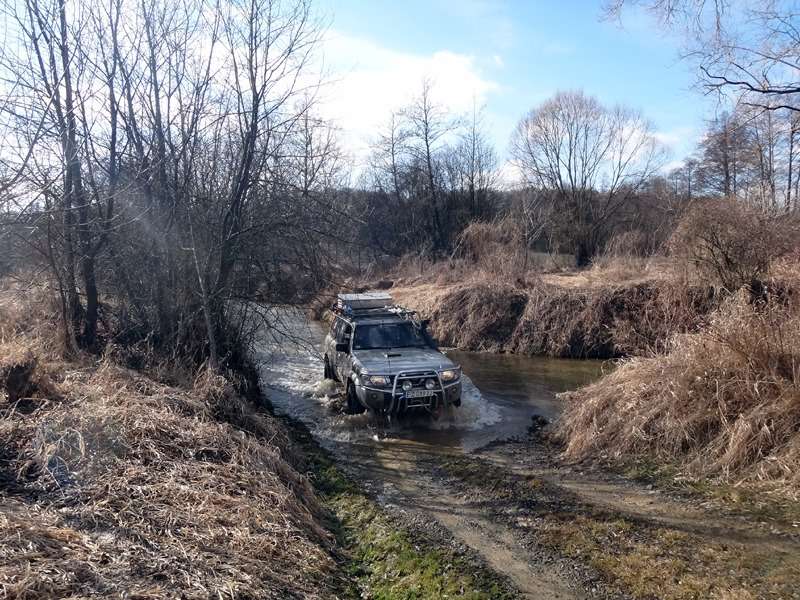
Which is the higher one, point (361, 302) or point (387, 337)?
point (361, 302)

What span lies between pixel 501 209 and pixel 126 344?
112 feet

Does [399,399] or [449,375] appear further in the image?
[449,375]

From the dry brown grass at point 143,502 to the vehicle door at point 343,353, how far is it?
372 centimetres

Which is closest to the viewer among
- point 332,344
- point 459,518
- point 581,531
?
point 581,531

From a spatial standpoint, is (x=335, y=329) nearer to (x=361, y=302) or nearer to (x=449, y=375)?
(x=361, y=302)

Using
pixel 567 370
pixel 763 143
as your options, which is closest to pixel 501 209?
pixel 763 143

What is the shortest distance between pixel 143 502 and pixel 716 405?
6.85 meters

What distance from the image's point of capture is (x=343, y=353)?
41.3ft

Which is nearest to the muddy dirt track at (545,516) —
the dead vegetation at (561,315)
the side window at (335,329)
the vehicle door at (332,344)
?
the vehicle door at (332,344)

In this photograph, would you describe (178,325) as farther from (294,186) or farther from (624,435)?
(624,435)

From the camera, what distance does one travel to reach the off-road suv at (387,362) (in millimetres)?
10469

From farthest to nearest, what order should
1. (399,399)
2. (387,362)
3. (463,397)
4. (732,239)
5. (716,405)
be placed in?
(732,239)
(463,397)
(387,362)
(399,399)
(716,405)

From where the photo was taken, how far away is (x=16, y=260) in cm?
1233

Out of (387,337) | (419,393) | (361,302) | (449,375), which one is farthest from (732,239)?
(419,393)
